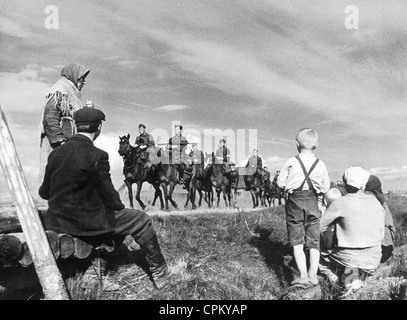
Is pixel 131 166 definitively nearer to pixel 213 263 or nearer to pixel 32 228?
pixel 213 263

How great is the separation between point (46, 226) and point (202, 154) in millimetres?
13143

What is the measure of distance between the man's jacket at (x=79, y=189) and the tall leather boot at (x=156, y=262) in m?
0.60

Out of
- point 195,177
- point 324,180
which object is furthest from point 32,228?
point 195,177

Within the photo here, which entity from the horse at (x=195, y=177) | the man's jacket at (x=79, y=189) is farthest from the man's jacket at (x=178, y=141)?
the man's jacket at (x=79, y=189)

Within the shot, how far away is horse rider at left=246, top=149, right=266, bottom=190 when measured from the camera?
840 inches

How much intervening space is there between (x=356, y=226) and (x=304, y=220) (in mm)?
638

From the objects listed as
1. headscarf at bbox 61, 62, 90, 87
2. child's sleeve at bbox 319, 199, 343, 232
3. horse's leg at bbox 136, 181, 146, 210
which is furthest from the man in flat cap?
horse's leg at bbox 136, 181, 146, 210

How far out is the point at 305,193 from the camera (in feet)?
14.4

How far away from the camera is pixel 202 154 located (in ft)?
55.5

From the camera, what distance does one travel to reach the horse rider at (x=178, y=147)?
1466 centimetres

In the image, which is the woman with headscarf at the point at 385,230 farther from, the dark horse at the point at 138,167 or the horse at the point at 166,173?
the horse at the point at 166,173

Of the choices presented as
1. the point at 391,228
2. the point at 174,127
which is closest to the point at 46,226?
the point at 391,228

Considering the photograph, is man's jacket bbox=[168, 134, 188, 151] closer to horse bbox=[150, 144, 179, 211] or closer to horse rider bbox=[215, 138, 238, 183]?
horse bbox=[150, 144, 179, 211]
